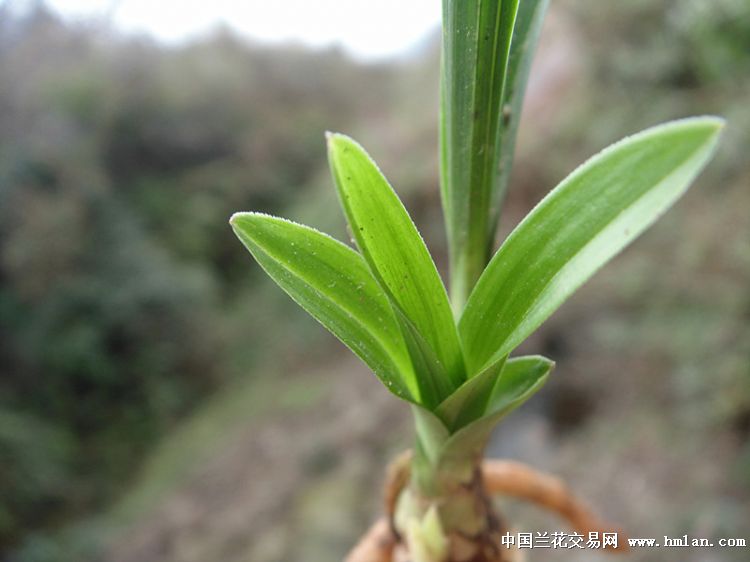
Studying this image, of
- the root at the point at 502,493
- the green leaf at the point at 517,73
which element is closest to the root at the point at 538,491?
the root at the point at 502,493

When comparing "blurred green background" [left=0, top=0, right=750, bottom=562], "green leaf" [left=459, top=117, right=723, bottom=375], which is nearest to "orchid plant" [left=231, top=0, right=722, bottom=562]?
"green leaf" [left=459, top=117, right=723, bottom=375]

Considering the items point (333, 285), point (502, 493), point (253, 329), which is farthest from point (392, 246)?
point (253, 329)

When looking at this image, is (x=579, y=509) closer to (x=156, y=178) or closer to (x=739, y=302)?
(x=739, y=302)

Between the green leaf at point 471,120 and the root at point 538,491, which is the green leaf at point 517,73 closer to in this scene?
the green leaf at point 471,120

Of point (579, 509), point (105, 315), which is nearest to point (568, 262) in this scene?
point (579, 509)

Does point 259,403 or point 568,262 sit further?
point 259,403

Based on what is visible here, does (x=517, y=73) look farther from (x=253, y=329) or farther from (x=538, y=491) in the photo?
(x=253, y=329)
